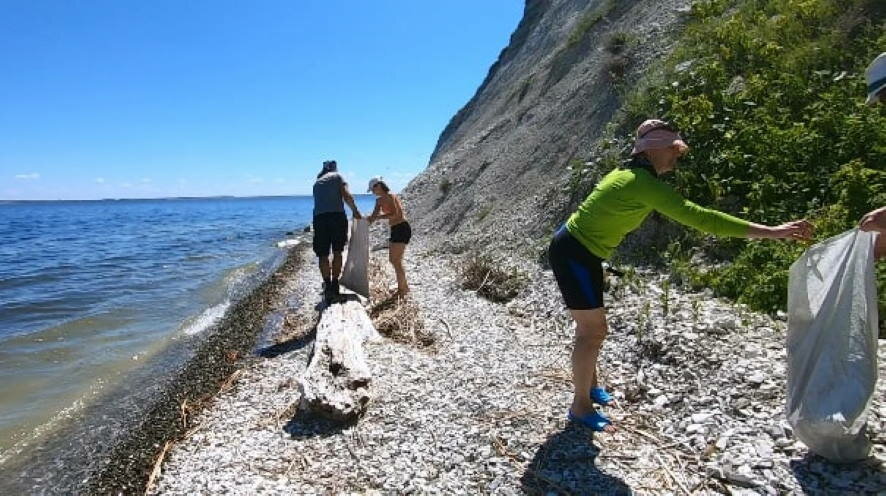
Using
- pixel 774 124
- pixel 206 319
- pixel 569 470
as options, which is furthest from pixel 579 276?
pixel 206 319

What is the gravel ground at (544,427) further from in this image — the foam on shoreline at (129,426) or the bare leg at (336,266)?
the bare leg at (336,266)

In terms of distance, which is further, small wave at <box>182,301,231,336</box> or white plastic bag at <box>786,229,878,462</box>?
small wave at <box>182,301,231,336</box>

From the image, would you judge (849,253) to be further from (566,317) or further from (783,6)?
(783,6)

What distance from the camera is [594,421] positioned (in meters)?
5.04

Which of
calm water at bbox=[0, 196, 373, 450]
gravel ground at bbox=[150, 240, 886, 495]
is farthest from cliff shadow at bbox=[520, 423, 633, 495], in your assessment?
calm water at bbox=[0, 196, 373, 450]

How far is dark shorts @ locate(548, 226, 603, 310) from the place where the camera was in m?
4.54

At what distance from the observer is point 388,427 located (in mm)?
5633

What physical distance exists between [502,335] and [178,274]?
58.2ft

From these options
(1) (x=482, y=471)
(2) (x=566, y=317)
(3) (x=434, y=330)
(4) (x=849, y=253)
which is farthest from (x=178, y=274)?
(4) (x=849, y=253)

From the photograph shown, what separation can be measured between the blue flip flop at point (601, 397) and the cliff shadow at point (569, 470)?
58 centimetres

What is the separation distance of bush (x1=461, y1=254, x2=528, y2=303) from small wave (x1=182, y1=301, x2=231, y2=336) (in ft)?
20.1

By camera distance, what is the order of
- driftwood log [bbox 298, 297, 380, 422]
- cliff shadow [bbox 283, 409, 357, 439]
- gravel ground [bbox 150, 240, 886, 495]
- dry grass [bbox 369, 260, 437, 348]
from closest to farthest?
gravel ground [bbox 150, 240, 886, 495]
cliff shadow [bbox 283, 409, 357, 439]
driftwood log [bbox 298, 297, 380, 422]
dry grass [bbox 369, 260, 437, 348]

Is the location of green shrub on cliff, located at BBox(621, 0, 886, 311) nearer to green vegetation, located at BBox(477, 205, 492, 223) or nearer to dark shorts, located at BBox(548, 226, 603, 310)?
dark shorts, located at BBox(548, 226, 603, 310)

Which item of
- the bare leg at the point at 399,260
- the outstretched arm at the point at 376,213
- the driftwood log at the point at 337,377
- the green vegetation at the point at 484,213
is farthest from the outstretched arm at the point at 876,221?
the green vegetation at the point at 484,213
